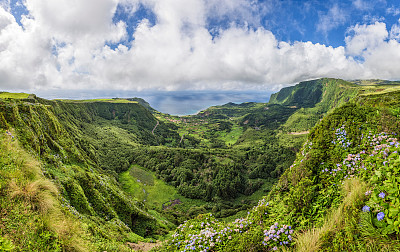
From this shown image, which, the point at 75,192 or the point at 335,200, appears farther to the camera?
the point at 75,192

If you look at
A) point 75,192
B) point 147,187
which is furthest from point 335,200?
point 147,187

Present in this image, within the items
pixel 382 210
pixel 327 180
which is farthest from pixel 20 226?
pixel 327 180

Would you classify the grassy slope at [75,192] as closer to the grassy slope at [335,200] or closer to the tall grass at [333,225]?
the grassy slope at [335,200]

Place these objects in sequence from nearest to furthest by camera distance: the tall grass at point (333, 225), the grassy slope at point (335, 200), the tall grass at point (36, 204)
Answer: the grassy slope at point (335, 200)
the tall grass at point (333, 225)
the tall grass at point (36, 204)

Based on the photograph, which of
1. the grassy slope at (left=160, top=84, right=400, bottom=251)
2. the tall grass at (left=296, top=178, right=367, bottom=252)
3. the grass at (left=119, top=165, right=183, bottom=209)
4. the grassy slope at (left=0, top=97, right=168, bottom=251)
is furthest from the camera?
the grass at (left=119, top=165, right=183, bottom=209)

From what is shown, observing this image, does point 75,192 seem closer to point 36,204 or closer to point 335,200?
point 36,204

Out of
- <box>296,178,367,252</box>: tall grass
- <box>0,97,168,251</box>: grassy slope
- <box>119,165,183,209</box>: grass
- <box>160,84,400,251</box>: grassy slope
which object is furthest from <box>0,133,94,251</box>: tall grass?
<box>119,165,183,209</box>: grass

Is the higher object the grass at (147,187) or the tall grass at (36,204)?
the tall grass at (36,204)

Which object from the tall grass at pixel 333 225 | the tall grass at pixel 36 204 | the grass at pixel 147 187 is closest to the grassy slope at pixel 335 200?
the tall grass at pixel 333 225

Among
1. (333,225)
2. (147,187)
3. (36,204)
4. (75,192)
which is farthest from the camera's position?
(147,187)

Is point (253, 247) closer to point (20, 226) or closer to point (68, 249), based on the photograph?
point (68, 249)

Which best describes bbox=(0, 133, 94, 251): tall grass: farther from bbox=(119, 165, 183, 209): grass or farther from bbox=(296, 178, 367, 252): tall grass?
bbox=(119, 165, 183, 209): grass

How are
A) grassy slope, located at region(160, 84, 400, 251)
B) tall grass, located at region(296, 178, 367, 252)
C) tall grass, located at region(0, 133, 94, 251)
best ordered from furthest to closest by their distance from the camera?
tall grass, located at region(0, 133, 94, 251) < tall grass, located at region(296, 178, 367, 252) < grassy slope, located at region(160, 84, 400, 251)

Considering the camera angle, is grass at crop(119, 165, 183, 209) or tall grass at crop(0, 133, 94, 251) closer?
tall grass at crop(0, 133, 94, 251)
